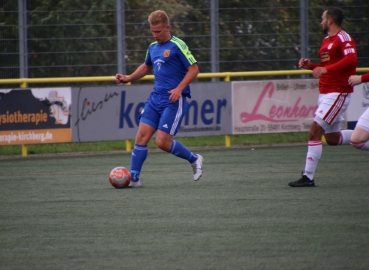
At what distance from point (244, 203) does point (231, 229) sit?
1.33 meters

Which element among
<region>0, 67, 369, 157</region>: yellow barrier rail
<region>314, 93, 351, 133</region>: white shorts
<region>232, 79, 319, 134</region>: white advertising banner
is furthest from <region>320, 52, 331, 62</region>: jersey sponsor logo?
<region>232, 79, 319, 134</region>: white advertising banner

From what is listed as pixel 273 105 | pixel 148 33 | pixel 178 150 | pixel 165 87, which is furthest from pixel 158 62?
pixel 148 33

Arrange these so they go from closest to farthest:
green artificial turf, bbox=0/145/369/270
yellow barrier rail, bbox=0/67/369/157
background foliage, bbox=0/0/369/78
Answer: green artificial turf, bbox=0/145/369/270, yellow barrier rail, bbox=0/67/369/157, background foliage, bbox=0/0/369/78

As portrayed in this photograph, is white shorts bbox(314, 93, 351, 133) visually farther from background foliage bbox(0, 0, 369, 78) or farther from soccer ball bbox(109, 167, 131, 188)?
background foliage bbox(0, 0, 369, 78)

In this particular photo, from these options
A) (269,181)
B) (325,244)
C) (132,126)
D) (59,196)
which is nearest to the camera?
(325,244)

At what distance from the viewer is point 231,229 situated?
581 centimetres

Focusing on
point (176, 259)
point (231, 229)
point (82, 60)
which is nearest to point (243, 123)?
point (82, 60)

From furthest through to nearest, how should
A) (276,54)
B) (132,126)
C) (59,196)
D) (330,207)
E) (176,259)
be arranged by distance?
(276,54)
(132,126)
(59,196)
(330,207)
(176,259)

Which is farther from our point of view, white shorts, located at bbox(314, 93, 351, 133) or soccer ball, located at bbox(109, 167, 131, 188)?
soccer ball, located at bbox(109, 167, 131, 188)

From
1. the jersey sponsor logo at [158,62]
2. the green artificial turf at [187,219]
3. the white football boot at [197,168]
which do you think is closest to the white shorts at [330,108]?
the green artificial turf at [187,219]

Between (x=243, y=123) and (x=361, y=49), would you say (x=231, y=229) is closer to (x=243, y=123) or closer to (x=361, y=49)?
(x=243, y=123)

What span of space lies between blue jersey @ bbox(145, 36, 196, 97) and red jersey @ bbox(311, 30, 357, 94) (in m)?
1.46

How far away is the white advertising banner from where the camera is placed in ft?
44.9

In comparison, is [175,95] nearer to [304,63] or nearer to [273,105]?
[304,63]
